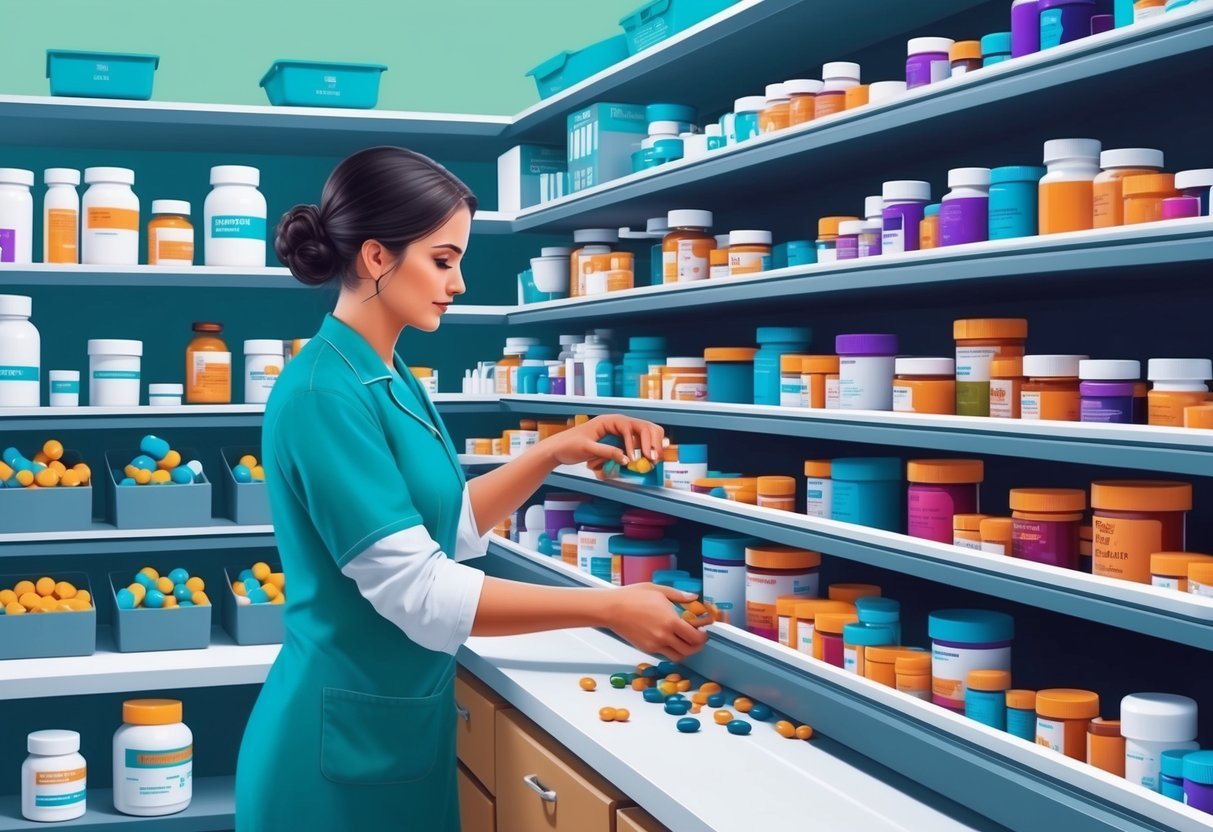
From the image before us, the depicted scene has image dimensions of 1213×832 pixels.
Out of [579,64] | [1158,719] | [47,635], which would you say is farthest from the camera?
[47,635]

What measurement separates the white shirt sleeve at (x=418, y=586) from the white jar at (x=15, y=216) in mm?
2192

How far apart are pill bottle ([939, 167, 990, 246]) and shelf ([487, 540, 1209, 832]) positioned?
2.18 feet

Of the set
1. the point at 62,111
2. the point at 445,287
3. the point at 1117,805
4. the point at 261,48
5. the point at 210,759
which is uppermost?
the point at 261,48

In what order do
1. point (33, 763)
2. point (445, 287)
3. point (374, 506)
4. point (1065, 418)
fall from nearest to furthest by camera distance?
point (1065, 418) < point (374, 506) < point (445, 287) < point (33, 763)

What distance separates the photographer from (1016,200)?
5.84ft

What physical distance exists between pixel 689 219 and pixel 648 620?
3.09ft

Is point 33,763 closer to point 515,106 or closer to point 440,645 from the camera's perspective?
point 440,645

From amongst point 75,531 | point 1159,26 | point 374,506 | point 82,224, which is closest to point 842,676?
point 374,506

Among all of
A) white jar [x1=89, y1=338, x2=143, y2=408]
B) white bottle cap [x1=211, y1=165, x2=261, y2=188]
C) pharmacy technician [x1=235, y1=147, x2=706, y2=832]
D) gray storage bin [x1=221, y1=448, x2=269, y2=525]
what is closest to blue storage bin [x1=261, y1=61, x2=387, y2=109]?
white bottle cap [x1=211, y1=165, x2=261, y2=188]

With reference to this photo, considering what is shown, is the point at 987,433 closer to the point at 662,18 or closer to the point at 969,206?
the point at 969,206

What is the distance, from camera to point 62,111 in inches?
139

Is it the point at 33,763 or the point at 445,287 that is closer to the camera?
the point at 445,287

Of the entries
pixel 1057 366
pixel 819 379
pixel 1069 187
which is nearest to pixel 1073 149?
pixel 1069 187

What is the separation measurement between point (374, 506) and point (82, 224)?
2.30 m
